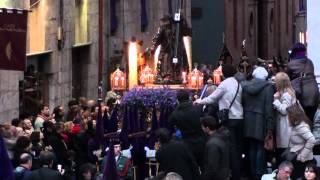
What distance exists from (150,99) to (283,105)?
254 cm

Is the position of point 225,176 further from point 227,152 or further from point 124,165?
point 124,165

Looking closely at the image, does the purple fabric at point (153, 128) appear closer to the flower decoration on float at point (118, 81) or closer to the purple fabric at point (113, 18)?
the flower decoration on float at point (118, 81)

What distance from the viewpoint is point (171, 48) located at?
25922mm

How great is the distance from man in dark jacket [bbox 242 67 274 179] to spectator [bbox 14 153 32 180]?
359cm

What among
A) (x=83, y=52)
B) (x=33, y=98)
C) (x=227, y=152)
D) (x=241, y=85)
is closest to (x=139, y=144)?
(x=241, y=85)

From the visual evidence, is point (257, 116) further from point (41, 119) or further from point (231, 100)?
point (41, 119)

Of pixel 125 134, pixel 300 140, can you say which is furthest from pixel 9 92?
pixel 300 140

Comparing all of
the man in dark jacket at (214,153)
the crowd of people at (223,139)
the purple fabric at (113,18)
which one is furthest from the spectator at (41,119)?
the purple fabric at (113,18)

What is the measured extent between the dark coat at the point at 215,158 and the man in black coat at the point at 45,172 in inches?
76.2

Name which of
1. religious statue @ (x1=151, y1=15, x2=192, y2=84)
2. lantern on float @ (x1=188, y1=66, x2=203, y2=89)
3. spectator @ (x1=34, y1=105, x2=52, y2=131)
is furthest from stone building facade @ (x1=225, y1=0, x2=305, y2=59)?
spectator @ (x1=34, y1=105, x2=52, y2=131)

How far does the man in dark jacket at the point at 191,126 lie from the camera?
1398 centimetres

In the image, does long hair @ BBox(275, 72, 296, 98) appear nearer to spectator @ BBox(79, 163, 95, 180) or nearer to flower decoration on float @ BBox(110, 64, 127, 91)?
spectator @ BBox(79, 163, 95, 180)

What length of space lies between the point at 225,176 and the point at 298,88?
11.1 ft

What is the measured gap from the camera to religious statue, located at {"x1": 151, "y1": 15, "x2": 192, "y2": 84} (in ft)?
82.6
